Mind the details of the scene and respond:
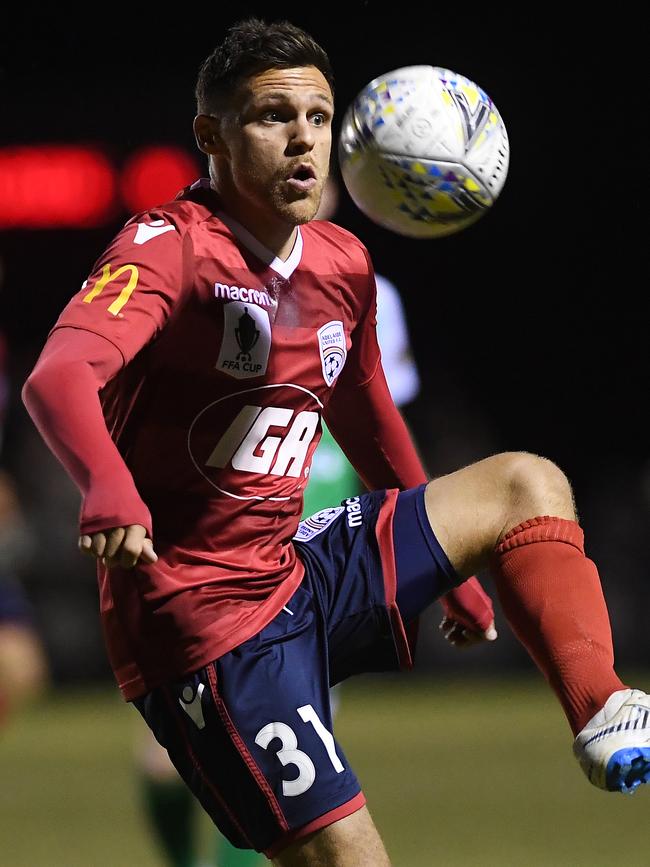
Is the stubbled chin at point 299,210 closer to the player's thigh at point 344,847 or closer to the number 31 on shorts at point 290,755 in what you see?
the number 31 on shorts at point 290,755

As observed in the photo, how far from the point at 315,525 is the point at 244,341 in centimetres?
52

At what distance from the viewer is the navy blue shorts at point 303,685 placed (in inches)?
109

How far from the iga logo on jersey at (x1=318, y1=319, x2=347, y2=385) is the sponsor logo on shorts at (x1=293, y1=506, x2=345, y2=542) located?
0.30 metres

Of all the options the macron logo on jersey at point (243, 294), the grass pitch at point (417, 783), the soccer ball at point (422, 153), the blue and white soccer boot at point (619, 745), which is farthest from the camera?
the grass pitch at point (417, 783)

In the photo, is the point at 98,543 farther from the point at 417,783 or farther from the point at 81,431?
the point at 417,783

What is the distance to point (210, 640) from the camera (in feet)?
9.34

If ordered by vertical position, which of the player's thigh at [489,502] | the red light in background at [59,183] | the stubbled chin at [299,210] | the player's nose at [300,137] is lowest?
the red light in background at [59,183]

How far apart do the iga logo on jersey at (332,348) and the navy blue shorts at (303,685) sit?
28cm

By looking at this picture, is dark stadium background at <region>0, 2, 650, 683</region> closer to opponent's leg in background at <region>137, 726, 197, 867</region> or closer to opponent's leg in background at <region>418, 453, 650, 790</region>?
opponent's leg in background at <region>137, 726, 197, 867</region>

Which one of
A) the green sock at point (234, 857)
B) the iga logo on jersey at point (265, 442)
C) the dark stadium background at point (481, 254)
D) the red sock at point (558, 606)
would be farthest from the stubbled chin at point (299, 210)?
the dark stadium background at point (481, 254)

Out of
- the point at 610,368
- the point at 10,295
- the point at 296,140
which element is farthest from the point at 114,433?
the point at 610,368

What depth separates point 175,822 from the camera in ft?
14.6

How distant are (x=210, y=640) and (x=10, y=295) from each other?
621 centimetres

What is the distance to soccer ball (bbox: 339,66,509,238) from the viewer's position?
10.2ft
